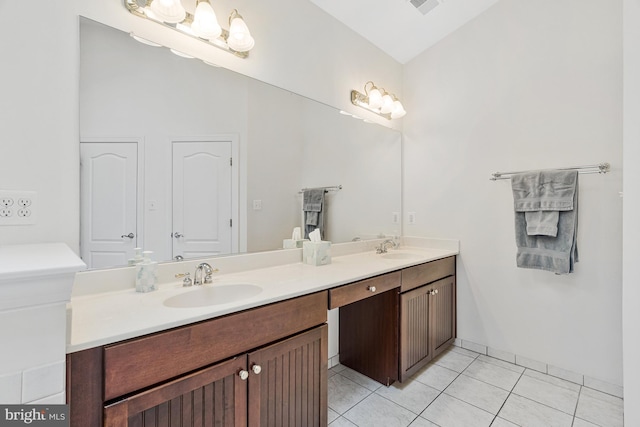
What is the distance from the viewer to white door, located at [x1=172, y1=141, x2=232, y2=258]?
146cm

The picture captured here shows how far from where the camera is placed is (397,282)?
72.9 inches

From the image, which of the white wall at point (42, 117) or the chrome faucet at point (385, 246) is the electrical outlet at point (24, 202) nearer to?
the white wall at point (42, 117)

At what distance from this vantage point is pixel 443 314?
92.4 inches

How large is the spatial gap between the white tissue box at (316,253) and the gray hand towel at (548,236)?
1327 mm

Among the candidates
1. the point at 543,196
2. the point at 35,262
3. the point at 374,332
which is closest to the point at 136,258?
A: the point at 35,262

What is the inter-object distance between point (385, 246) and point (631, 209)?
1459 mm

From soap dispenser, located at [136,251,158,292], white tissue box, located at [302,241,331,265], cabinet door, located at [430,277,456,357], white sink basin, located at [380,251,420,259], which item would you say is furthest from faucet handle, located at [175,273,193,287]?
cabinet door, located at [430,277,456,357]

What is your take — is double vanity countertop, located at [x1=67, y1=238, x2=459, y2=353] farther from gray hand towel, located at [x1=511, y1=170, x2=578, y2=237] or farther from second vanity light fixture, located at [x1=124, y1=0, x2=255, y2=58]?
second vanity light fixture, located at [x1=124, y1=0, x2=255, y2=58]

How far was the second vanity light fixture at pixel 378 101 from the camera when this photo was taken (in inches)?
94.5

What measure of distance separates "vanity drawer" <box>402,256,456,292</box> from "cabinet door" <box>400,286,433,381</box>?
0.16ft

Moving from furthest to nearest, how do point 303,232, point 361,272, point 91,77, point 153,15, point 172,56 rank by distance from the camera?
point 303,232 < point 361,272 < point 172,56 < point 153,15 < point 91,77

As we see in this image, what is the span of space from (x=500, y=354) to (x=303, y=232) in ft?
5.88

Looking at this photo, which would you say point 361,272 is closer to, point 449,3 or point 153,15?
point 153,15

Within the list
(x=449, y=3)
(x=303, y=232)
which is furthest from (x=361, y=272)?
(x=449, y=3)
